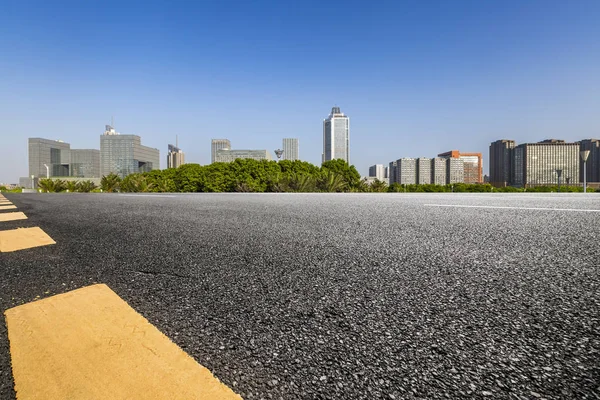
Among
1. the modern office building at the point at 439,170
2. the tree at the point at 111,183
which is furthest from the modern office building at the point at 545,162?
the tree at the point at 111,183

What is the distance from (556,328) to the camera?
61 cm

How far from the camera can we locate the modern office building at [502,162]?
60.8 m

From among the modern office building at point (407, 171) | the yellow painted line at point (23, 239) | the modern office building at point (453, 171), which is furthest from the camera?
the modern office building at point (407, 171)

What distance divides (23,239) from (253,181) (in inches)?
1102

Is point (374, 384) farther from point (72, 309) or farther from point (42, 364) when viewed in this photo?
point (72, 309)

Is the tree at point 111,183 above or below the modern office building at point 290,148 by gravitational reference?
below

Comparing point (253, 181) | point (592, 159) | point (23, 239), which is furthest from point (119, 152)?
point (592, 159)

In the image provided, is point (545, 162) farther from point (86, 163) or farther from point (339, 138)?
point (86, 163)

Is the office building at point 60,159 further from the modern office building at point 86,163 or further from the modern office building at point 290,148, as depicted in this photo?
the modern office building at point 290,148

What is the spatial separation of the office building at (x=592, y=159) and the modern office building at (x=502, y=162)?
11498 millimetres

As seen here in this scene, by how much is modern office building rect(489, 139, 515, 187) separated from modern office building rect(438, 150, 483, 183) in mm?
12456

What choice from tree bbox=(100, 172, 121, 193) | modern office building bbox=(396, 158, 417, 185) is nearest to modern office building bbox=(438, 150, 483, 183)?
modern office building bbox=(396, 158, 417, 185)

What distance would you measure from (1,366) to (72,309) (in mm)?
227

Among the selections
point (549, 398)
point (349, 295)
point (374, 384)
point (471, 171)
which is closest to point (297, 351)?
point (374, 384)
